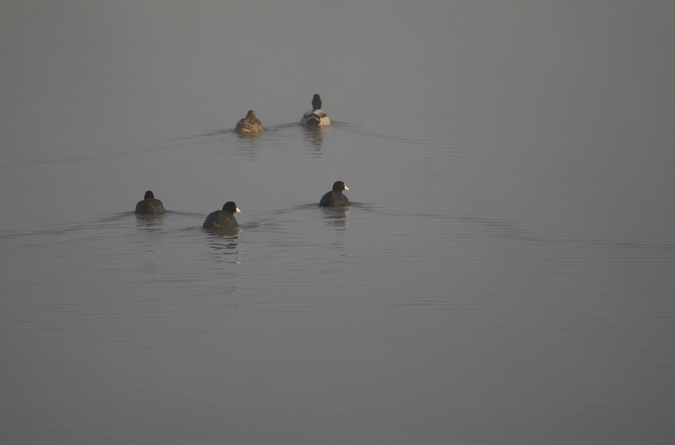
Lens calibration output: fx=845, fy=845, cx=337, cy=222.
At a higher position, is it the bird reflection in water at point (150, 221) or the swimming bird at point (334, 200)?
the swimming bird at point (334, 200)

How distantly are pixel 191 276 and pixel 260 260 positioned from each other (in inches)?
51.6

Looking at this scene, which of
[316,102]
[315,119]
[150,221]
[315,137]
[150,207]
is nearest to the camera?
[150,221]

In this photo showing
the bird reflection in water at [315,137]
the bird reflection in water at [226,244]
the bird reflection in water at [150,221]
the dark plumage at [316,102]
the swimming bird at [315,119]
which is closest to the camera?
the bird reflection in water at [226,244]

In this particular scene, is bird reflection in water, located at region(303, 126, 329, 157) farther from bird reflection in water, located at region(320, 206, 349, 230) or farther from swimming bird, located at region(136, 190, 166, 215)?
swimming bird, located at region(136, 190, 166, 215)

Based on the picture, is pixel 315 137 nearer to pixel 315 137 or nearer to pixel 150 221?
pixel 315 137

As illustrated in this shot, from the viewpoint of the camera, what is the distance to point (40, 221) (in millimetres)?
15945

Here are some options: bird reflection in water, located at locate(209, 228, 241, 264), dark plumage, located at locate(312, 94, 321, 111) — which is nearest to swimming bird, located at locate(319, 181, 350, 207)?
bird reflection in water, located at locate(209, 228, 241, 264)

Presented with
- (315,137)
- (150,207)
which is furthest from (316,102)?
(150,207)

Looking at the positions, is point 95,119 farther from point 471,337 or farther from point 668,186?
point 471,337

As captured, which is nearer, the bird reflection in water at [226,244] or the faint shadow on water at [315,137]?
the bird reflection in water at [226,244]

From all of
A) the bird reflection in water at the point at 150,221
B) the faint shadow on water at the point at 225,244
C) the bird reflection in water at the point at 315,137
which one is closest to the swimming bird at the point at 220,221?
the faint shadow on water at the point at 225,244

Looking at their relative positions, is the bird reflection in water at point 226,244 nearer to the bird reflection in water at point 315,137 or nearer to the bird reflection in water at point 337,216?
the bird reflection in water at point 337,216

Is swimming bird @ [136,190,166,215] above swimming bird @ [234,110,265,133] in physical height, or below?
below

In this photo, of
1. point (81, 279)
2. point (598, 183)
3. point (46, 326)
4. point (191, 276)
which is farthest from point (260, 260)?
point (598, 183)
